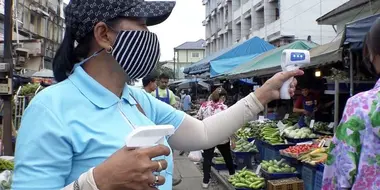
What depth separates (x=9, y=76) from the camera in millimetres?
4645

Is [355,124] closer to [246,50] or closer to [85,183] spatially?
[85,183]

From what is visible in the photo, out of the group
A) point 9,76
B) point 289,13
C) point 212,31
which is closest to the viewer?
point 9,76

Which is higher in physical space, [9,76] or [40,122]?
[9,76]

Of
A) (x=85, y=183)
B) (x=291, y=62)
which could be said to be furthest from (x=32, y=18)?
(x=85, y=183)

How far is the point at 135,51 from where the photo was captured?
140cm

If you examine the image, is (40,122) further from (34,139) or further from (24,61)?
(24,61)

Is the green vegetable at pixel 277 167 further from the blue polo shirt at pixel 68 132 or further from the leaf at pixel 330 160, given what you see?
the blue polo shirt at pixel 68 132

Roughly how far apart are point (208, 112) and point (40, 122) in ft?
20.5

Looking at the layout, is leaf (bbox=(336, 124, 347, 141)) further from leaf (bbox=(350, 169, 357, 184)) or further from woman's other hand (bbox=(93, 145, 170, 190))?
woman's other hand (bbox=(93, 145, 170, 190))

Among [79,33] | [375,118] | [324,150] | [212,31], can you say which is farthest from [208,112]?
[212,31]

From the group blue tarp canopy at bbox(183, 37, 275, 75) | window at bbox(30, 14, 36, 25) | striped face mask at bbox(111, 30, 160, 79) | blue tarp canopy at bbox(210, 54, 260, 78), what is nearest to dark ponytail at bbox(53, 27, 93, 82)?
striped face mask at bbox(111, 30, 160, 79)

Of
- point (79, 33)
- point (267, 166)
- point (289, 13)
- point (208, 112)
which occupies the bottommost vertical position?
point (267, 166)

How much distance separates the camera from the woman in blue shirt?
3.47ft

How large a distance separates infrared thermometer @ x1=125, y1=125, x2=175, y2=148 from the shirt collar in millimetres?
310
